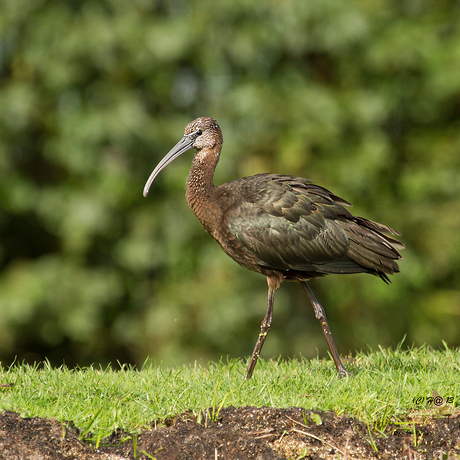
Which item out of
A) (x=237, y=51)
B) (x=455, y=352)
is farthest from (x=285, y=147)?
(x=455, y=352)

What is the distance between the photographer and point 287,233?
5.83m

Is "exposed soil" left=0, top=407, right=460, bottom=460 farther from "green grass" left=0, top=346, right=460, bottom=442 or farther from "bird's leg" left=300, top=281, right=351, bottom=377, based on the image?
"bird's leg" left=300, top=281, right=351, bottom=377

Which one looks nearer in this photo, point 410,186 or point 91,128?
point 91,128

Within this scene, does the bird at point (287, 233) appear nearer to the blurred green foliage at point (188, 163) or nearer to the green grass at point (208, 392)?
the green grass at point (208, 392)

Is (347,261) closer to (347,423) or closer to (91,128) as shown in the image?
(347,423)

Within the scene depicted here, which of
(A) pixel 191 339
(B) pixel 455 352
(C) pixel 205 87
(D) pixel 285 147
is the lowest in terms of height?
(A) pixel 191 339

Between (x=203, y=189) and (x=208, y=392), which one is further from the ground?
(x=203, y=189)

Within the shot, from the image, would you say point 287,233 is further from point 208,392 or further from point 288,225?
point 208,392

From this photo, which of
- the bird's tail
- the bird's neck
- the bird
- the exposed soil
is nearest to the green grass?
the exposed soil

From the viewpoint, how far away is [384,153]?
13.1 meters

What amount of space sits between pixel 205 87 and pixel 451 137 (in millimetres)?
5273

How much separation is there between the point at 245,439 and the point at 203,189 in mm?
2589

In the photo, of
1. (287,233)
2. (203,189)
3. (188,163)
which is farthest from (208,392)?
(188,163)

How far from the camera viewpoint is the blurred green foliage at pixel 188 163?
1212cm
